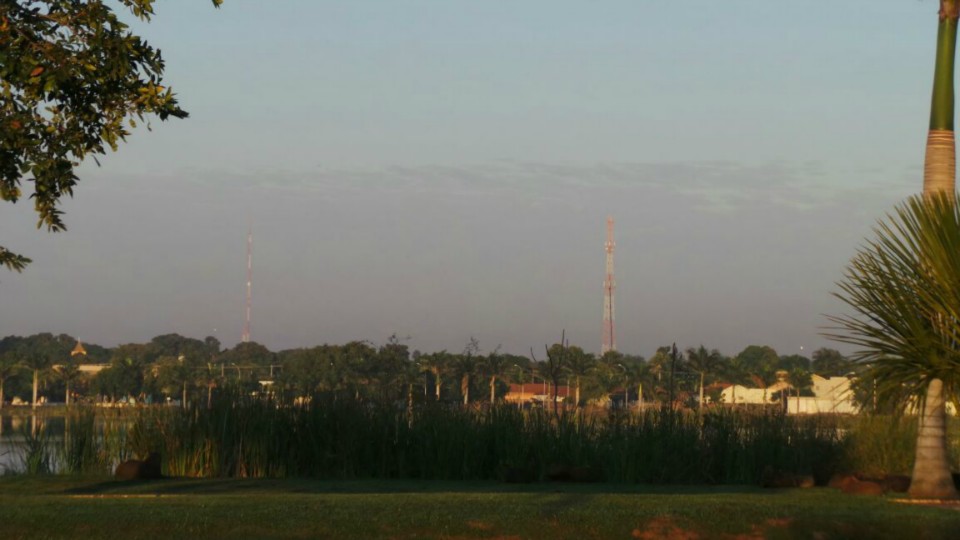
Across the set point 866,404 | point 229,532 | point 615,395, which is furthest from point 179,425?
point 615,395

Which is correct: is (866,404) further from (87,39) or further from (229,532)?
(87,39)

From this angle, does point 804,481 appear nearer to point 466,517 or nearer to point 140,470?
point 466,517

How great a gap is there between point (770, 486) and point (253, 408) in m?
10.3

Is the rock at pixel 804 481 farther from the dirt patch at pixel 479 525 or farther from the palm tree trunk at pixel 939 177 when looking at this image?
the dirt patch at pixel 479 525

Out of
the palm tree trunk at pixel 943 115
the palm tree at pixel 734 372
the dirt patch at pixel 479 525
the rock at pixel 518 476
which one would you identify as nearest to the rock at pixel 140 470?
the rock at pixel 518 476

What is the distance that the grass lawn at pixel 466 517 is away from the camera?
14.8 meters

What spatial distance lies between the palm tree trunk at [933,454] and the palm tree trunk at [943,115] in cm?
350

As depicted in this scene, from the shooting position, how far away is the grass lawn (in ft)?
48.5

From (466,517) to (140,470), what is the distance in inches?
368

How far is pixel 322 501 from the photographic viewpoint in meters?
17.1

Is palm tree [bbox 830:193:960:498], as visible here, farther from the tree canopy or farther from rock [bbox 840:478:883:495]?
the tree canopy

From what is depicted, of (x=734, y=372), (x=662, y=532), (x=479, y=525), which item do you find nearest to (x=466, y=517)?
(x=479, y=525)

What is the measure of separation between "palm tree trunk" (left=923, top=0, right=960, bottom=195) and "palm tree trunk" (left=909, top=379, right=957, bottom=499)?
3.50 metres

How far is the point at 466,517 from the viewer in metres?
15.4
